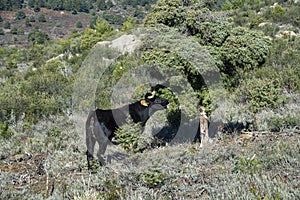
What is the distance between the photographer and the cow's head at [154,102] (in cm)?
816

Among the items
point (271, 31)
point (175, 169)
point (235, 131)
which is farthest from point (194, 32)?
point (271, 31)

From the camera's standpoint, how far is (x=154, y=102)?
827 cm

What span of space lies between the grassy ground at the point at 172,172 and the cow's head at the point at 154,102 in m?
0.92

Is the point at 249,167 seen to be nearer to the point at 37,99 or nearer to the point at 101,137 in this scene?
the point at 101,137

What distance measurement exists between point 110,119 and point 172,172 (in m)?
2.39

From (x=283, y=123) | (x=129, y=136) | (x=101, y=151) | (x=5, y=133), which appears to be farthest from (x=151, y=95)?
(x=5, y=133)

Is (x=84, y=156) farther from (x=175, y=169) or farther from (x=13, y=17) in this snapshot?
(x=13, y=17)

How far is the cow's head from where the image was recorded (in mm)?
8164

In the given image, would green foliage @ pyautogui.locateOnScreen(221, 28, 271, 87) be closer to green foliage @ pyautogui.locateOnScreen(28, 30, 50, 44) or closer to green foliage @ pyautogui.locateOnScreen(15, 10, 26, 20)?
green foliage @ pyautogui.locateOnScreen(28, 30, 50, 44)

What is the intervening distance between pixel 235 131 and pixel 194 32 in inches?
96.6

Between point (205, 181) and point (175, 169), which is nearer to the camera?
point (205, 181)

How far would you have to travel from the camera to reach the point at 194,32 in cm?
828

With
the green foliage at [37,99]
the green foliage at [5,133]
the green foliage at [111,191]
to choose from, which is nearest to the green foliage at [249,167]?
the green foliage at [111,191]

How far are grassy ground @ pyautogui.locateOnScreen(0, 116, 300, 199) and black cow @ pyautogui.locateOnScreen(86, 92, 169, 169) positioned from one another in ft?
1.47
